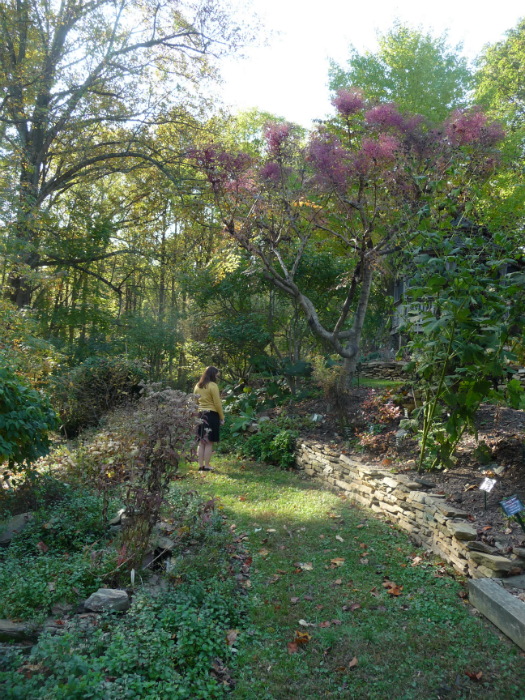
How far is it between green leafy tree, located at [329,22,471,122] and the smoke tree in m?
10.4

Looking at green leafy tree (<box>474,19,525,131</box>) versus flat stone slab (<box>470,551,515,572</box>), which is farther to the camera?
green leafy tree (<box>474,19,525,131</box>)

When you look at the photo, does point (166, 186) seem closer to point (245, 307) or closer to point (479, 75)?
point (245, 307)

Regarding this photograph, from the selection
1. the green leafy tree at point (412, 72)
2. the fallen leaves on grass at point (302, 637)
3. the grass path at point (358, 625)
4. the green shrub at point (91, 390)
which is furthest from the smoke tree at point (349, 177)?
the green leafy tree at point (412, 72)

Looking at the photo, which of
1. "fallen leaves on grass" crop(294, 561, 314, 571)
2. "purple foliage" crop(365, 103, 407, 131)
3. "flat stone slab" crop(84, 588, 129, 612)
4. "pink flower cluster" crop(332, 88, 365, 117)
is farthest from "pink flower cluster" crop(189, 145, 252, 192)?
"flat stone slab" crop(84, 588, 129, 612)

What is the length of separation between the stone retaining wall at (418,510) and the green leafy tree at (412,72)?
1525 cm

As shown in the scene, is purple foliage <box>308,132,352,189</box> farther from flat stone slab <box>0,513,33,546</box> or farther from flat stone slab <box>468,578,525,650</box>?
flat stone slab <box>0,513,33,546</box>

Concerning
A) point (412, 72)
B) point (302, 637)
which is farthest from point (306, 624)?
point (412, 72)

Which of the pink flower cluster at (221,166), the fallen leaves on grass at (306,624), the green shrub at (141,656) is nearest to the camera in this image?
the green shrub at (141,656)

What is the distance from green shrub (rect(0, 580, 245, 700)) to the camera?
217cm

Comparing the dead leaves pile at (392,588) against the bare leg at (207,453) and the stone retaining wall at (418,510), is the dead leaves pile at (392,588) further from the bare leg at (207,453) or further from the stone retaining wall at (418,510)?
the bare leg at (207,453)

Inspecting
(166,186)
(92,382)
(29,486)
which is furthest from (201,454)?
(166,186)

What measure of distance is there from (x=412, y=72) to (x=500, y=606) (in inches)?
769

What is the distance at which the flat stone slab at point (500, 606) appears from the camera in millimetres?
2846

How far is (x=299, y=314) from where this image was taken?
11.0m
